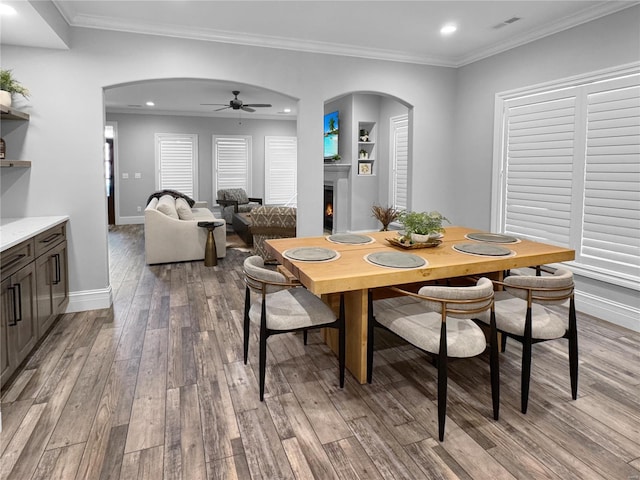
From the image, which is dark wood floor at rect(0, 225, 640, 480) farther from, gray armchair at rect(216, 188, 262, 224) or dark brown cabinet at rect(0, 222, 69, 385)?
gray armchair at rect(216, 188, 262, 224)

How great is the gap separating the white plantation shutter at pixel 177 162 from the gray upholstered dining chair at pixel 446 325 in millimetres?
8831

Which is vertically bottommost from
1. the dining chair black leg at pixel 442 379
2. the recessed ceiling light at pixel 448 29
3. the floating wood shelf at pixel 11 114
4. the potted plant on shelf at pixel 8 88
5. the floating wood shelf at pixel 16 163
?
the dining chair black leg at pixel 442 379

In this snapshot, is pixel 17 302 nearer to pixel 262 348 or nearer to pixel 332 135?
pixel 262 348

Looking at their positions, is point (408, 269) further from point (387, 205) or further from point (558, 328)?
point (387, 205)

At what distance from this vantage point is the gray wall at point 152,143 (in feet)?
32.8

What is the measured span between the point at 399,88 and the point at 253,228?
2.73 meters

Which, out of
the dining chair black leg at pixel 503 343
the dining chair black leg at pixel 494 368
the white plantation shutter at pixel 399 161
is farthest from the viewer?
the white plantation shutter at pixel 399 161

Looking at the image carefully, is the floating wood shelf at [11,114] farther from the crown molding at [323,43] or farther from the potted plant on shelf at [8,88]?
the crown molding at [323,43]

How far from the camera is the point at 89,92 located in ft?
12.8

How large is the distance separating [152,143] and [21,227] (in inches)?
294

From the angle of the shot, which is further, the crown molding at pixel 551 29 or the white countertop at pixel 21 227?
the crown molding at pixel 551 29

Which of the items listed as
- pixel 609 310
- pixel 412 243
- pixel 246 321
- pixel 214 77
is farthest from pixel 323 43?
pixel 609 310

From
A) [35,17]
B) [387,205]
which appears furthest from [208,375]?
[387,205]

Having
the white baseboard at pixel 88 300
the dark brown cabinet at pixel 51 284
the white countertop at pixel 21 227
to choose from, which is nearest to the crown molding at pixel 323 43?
the white countertop at pixel 21 227
